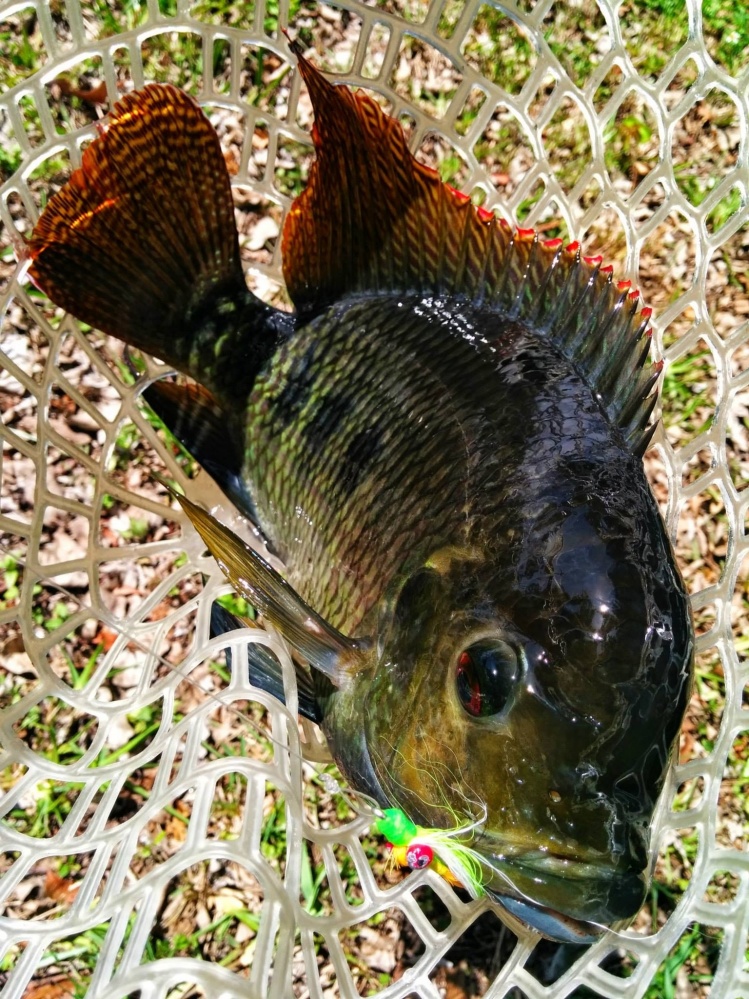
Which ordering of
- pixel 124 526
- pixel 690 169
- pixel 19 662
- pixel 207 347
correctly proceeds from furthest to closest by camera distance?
1. pixel 690 169
2. pixel 124 526
3. pixel 19 662
4. pixel 207 347

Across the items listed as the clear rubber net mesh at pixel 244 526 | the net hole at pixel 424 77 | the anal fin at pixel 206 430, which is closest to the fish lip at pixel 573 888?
the clear rubber net mesh at pixel 244 526

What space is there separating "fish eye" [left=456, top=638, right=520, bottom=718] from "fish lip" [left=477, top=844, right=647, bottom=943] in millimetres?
226

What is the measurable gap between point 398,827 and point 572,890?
0.45 m

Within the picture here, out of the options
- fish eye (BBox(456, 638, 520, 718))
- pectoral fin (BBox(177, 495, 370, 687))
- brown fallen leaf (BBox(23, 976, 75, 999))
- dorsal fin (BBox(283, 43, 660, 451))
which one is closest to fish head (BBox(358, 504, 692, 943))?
fish eye (BBox(456, 638, 520, 718))

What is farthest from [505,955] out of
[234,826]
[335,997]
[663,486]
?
[663,486]

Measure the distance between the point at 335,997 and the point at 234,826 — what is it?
0.52 meters

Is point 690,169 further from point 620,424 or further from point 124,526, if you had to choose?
point 124,526

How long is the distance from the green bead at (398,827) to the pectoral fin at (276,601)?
295 mm

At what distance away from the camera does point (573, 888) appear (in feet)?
3.96

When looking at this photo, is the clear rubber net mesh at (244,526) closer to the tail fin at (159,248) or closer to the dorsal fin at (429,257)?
the tail fin at (159,248)

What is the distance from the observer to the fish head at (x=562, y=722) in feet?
3.95

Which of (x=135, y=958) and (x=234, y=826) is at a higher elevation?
(x=135, y=958)

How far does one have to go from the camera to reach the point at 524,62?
3.21m

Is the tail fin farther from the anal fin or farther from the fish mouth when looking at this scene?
the fish mouth
